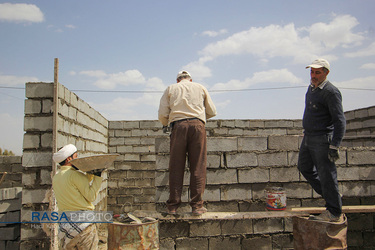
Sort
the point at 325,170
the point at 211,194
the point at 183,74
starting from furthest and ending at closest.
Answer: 1. the point at 211,194
2. the point at 183,74
3. the point at 325,170

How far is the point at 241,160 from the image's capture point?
420cm

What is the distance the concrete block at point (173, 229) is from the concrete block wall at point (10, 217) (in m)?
2.64

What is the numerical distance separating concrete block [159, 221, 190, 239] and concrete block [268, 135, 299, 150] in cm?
167

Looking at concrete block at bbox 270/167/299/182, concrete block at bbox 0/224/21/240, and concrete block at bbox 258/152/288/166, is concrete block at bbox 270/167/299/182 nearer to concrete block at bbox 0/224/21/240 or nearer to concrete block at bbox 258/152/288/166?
concrete block at bbox 258/152/288/166

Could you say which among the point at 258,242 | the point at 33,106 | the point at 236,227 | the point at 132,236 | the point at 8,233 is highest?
the point at 33,106

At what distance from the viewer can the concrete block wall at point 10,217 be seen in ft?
15.9

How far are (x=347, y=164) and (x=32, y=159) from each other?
4.65 m

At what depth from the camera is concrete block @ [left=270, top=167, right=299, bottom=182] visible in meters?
4.23

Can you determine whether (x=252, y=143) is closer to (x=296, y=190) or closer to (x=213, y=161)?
(x=213, y=161)

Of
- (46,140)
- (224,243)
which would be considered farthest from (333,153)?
(46,140)

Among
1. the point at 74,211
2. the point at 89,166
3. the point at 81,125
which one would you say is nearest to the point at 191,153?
the point at 89,166

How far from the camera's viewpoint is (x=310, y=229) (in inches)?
133

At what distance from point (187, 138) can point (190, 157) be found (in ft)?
0.78

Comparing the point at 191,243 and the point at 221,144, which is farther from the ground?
the point at 221,144
